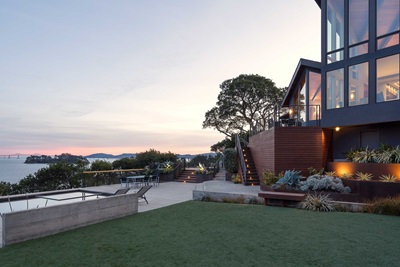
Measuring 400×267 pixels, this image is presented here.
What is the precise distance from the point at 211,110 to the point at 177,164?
14.4m

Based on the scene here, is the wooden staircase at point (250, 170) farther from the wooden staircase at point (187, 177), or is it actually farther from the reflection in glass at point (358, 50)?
the reflection in glass at point (358, 50)

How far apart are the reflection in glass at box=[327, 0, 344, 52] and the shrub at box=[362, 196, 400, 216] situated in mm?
8070

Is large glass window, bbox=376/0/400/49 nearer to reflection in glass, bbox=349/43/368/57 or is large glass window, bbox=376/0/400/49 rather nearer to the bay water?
reflection in glass, bbox=349/43/368/57

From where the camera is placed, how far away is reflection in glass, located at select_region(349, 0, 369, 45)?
1148 cm

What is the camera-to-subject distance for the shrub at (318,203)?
25.9ft

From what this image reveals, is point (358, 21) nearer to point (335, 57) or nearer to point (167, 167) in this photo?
point (335, 57)

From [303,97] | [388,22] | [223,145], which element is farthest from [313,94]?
[223,145]

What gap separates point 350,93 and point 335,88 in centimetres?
87

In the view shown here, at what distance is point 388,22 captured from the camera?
10.8 meters

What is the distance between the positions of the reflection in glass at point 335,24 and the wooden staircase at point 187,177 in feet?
38.0

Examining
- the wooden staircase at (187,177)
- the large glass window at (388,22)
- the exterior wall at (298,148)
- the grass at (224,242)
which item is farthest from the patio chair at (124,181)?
the large glass window at (388,22)

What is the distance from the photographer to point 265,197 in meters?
8.96

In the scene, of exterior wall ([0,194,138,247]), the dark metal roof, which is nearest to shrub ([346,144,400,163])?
the dark metal roof

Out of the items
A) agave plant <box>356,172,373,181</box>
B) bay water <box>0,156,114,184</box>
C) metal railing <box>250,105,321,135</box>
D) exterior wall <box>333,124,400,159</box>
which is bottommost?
bay water <box>0,156,114,184</box>
